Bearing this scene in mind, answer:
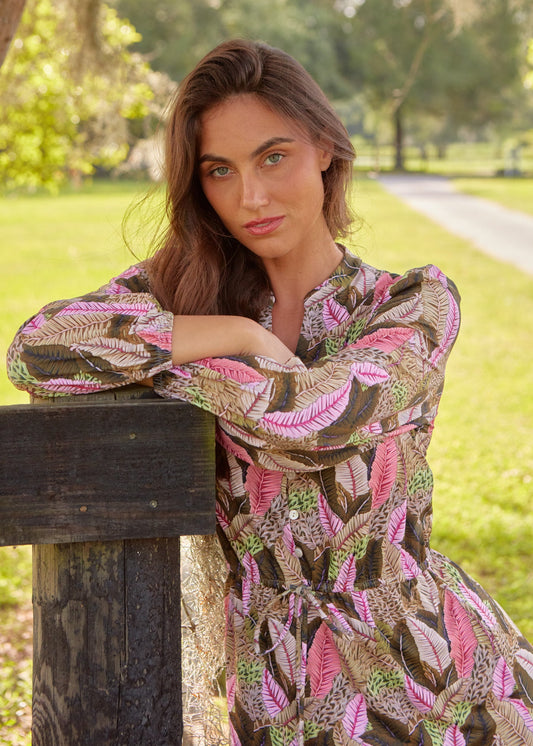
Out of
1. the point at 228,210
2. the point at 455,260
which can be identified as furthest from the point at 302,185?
the point at 455,260

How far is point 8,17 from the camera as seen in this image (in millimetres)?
2658

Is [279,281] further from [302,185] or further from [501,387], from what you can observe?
[501,387]

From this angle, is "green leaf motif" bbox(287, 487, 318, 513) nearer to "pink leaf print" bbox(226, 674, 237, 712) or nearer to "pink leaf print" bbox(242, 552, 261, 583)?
"pink leaf print" bbox(242, 552, 261, 583)

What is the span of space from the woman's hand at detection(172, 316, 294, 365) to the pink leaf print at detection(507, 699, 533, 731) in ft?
2.39

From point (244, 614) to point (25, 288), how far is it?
1292 cm

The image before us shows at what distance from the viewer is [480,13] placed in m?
4.46

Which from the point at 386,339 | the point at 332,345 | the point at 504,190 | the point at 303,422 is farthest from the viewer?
the point at 504,190

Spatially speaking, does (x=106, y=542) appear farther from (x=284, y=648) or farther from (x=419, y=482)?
(x=419, y=482)

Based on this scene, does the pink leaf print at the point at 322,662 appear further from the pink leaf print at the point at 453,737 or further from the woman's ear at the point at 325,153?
the woman's ear at the point at 325,153

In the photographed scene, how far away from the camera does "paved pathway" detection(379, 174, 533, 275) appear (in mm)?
16219

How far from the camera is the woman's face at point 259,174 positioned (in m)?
1.67

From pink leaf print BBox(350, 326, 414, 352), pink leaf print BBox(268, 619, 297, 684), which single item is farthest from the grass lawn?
pink leaf print BBox(268, 619, 297, 684)

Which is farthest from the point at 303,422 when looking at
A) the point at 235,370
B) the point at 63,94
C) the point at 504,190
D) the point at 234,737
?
the point at 504,190

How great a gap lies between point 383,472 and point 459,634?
32 cm
